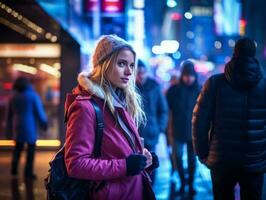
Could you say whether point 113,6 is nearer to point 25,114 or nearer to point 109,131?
point 25,114

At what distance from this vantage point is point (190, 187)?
714cm

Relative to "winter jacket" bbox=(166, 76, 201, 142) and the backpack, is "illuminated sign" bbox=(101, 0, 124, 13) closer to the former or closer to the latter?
"winter jacket" bbox=(166, 76, 201, 142)

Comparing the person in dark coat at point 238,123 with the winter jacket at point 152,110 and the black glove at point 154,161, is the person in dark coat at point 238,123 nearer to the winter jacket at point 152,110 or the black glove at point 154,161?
the black glove at point 154,161

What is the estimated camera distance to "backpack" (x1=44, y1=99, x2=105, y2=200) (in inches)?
98.2

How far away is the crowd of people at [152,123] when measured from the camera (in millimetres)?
2493

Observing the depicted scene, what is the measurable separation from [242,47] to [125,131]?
67.7 inches

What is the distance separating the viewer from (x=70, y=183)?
2521mm

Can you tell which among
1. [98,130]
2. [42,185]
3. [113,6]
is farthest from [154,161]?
[113,6]

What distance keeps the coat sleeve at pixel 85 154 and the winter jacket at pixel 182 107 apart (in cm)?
494

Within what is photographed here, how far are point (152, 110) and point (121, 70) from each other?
440cm

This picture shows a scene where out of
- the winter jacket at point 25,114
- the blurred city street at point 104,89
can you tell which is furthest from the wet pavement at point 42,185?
the winter jacket at point 25,114

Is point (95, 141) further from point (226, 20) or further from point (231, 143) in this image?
point (226, 20)

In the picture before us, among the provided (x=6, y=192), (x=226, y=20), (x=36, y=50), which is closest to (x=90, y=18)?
(x=36, y=50)

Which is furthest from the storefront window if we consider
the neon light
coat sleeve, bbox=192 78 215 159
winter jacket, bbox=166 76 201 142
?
coat sleeve, bbox=192 78 215 159
